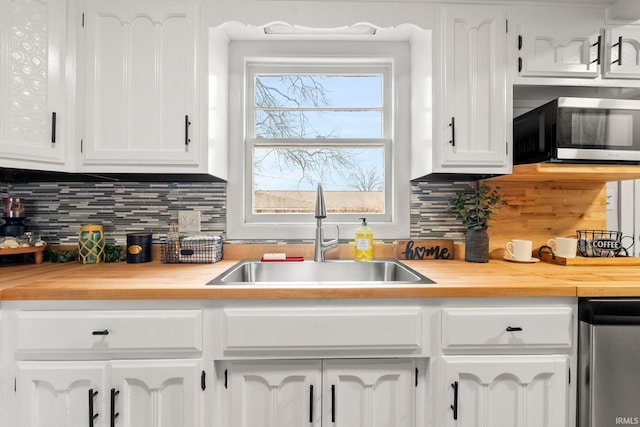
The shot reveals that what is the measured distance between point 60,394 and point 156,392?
0.34m

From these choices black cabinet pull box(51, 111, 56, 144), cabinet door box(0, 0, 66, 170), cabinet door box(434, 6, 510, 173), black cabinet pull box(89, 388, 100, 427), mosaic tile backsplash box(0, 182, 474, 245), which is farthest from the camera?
mosaic tile backsplash box(0, 182, 474, 245)

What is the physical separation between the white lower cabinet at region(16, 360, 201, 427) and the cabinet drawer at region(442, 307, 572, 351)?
978mm

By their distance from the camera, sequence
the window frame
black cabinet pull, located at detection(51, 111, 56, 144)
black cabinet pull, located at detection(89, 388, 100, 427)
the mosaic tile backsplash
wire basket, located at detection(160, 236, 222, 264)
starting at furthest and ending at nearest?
the window frame < the mosaic tile backsplash < wire basket, located at detection(160, 236, 222, 264) < black cabinet pull, located at detection(51, 111, 56, 144) < black cabinet pull, located at detection(89, 388, 100, 427)

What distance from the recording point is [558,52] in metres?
1.65

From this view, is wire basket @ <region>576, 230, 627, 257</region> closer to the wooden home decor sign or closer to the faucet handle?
the wooden home decor sign

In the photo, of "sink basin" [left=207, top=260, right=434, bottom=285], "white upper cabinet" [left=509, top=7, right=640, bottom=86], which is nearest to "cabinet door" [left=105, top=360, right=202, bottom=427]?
"sink basin" [left=207, top=260, right=434, bottom=285]

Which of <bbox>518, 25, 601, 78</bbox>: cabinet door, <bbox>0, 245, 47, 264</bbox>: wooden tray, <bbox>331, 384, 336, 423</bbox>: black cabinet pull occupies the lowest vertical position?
<bbox>331, 384, 336, 423</bbox>: black cabinet pull

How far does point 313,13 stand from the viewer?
Answer: 1.62 meters

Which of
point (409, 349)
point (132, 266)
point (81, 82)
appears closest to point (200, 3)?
point (81, 82)

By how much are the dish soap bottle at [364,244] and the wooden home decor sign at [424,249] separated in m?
0.20

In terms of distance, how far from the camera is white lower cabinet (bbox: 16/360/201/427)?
1233 millimetres

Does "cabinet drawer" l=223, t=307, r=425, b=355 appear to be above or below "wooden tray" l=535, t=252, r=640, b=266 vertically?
below

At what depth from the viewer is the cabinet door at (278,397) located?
1298 millimetres

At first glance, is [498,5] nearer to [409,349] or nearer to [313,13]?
[313,13]
